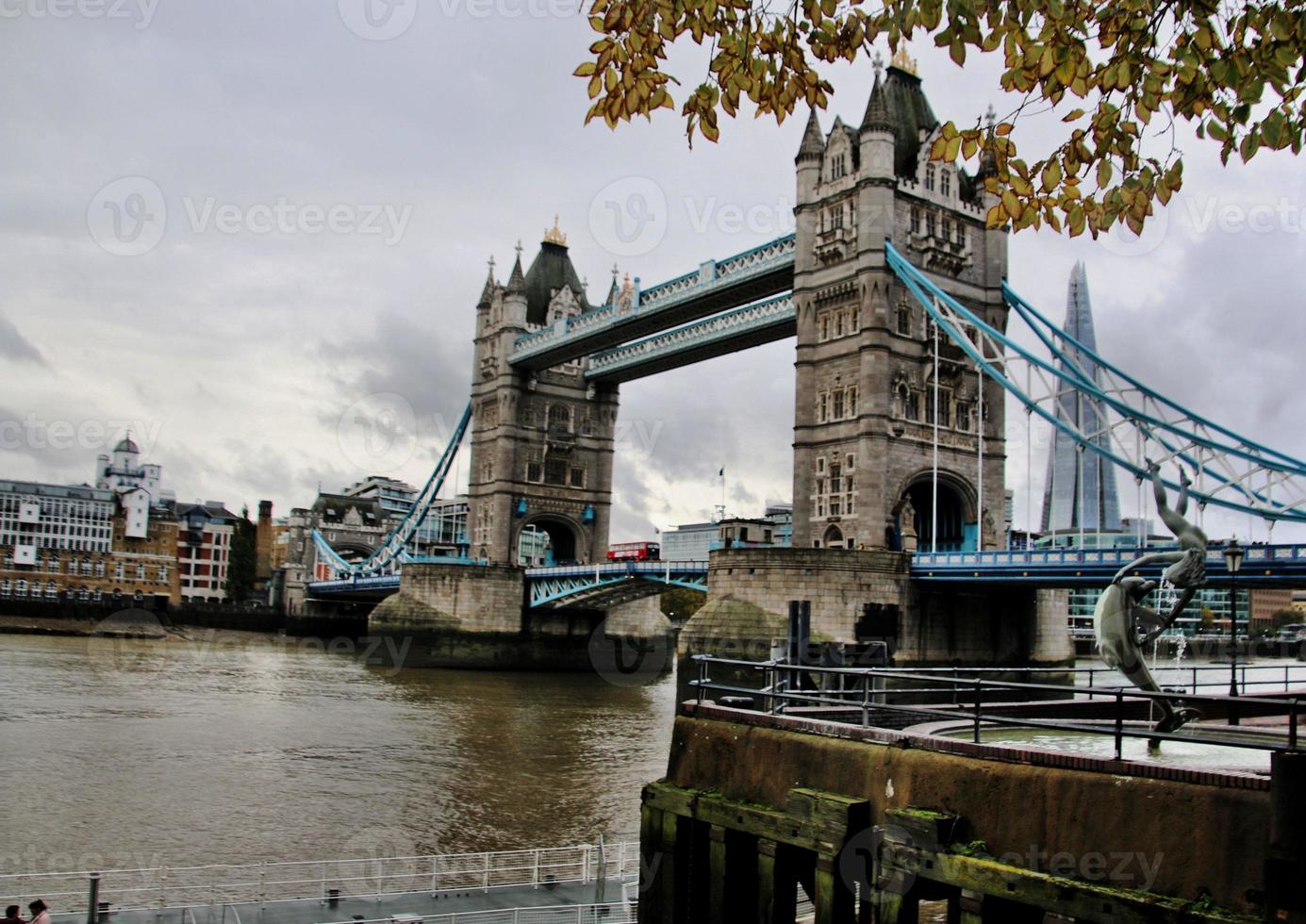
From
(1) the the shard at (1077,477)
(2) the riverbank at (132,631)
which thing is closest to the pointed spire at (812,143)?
(2) the riverbank at (132,631)

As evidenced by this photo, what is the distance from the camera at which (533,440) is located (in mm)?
61344

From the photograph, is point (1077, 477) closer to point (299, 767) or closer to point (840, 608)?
point (840, 608)

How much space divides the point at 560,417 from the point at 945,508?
26.9m

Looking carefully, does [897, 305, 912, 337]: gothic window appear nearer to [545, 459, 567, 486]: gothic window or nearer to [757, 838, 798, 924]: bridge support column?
[545, 459, 567, 486]: gothic window

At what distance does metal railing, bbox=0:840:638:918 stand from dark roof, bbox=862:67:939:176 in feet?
98.6

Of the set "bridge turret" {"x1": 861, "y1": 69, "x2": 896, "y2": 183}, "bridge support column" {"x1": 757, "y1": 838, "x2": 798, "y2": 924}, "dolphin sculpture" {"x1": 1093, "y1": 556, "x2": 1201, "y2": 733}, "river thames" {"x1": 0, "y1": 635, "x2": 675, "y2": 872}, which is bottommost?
"river thames" {"x1": 0, "y1": 635, "x2": 675, "y2": 872}

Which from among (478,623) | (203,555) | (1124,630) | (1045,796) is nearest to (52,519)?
(203,555)

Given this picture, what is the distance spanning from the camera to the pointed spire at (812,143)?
4088 centimetres

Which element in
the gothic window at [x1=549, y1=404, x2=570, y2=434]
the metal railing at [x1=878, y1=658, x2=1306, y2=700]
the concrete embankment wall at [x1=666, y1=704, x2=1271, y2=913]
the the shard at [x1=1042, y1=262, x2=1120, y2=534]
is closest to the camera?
the concrete embankment wall at [x1=666, y1=704, x2=1271, y2=913]

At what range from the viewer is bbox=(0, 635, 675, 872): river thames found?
1609 cm

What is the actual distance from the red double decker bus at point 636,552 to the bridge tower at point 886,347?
1479 cm

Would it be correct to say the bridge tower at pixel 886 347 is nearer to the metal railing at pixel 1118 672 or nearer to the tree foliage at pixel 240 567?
the metal railing at pixel 1118 672

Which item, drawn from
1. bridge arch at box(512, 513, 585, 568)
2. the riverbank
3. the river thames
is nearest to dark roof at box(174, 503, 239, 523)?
the riverbank

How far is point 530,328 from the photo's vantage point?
208 ft
